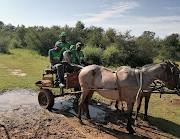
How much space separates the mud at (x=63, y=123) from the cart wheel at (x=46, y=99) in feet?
0.74

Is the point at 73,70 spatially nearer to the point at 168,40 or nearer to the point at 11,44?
the point at 168,40

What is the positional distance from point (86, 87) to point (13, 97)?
462 centimetres

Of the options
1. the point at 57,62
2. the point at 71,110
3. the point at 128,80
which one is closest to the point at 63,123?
the point at 71,110

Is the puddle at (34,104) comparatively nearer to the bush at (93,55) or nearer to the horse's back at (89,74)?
the horse's back at (89,74)

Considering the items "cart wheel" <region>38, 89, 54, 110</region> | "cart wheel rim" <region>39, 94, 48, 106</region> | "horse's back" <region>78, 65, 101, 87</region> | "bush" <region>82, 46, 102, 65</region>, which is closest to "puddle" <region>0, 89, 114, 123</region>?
"cart wheel" <region>38, 89, 54, 110</region>

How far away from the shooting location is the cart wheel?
20.3 feet

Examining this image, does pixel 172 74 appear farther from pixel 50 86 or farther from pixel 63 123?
pixel 50 86

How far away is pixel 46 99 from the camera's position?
642 cm

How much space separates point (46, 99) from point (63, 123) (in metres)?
1.64

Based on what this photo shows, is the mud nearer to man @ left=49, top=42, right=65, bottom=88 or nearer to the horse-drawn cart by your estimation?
the horse-drawn cart

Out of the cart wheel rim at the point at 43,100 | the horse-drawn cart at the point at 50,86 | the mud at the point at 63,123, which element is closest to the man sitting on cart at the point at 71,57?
the horse-drawn cart at the point at 50,86

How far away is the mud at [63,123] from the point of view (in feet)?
14.9

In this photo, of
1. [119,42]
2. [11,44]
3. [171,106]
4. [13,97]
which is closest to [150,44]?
[119,42]

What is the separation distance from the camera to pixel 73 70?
20.6ft
